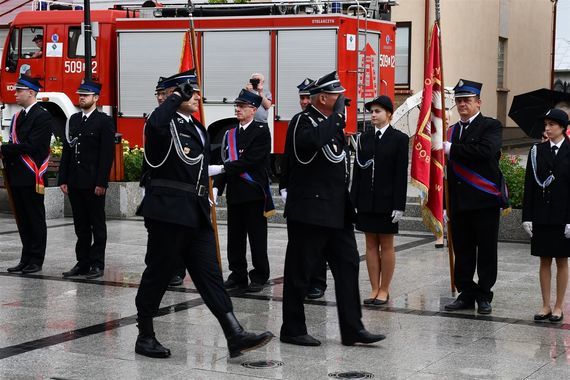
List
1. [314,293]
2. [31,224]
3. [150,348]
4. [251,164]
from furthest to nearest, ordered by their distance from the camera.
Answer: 1. [31,224]
2. [251,164]
3. [314,293]
4. [150,348]

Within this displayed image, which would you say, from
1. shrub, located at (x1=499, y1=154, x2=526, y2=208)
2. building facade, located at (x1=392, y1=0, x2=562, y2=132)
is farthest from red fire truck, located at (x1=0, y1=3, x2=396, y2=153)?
building facade, located at (x1=392, y1=0, x2=562, y2=132)

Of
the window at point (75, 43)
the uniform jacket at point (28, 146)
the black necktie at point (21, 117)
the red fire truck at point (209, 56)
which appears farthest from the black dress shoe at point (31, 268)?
the window at point (75, 43)

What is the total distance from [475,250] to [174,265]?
300 cm

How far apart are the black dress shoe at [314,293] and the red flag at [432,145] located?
1158 millimetres

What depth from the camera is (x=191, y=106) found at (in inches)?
291

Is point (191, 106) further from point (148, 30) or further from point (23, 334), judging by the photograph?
point (148, 30)

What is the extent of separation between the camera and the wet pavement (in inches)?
275

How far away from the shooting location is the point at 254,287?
32.9 ft

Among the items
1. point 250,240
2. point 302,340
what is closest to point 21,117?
point 250,240

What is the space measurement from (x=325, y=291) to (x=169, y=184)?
10.1 ft

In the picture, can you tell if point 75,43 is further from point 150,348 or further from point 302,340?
point 150,348

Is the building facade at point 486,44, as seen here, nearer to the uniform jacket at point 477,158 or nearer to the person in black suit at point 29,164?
the person in black suit at point 29,164

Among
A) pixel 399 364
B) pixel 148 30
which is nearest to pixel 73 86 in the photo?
pixel 148 30

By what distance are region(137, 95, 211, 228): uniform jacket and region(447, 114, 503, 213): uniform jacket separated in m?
2.53
